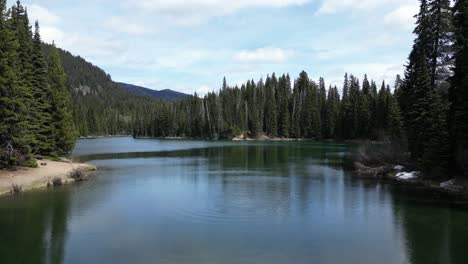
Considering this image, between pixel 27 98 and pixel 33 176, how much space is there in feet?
23.6

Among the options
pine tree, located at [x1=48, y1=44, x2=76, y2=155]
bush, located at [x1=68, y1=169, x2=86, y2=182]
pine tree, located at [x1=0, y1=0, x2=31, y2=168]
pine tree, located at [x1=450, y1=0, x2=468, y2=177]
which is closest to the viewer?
pine tree, located at [x1=450, y1=0, x2=468, y2=177]

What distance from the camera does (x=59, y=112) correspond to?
158 ft

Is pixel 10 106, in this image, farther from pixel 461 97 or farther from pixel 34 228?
pixel 461 97

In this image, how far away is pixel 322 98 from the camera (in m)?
148

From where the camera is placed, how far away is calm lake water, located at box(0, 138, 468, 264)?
724 inches

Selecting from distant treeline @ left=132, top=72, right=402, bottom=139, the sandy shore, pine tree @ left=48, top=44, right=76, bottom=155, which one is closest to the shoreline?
the sandy shore

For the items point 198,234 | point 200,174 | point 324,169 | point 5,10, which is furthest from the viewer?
point 324,169

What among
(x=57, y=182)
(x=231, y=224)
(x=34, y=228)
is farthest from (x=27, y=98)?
(x=231, y=224)

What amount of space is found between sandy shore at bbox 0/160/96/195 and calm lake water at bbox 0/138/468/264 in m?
2.03

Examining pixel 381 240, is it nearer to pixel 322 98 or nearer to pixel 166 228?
pixel 166 228

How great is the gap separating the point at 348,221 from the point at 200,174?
24.3 meters

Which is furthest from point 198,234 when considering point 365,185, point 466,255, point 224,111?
point 224,111

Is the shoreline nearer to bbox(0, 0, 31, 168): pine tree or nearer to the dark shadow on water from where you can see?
the dark shadow on water

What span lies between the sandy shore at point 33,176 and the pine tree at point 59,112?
677cm
